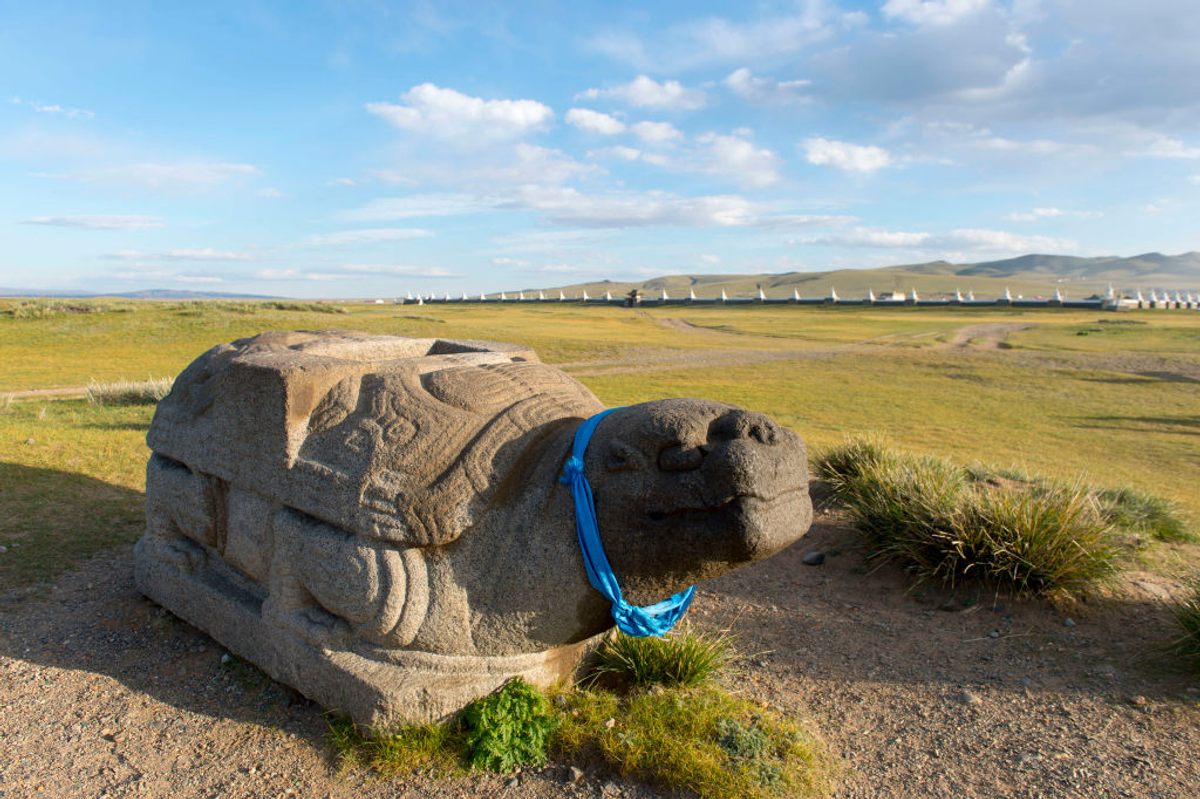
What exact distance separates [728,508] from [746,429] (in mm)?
331

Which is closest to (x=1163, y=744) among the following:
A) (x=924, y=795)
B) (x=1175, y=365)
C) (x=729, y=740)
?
(x=924, y=795)

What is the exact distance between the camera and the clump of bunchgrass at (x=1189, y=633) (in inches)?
164

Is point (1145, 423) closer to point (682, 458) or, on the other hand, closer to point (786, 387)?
point (786, 387)

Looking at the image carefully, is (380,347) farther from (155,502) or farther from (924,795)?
(924,795)

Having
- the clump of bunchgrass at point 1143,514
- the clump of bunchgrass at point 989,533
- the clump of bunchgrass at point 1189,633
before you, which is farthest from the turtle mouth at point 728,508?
the clump of bunchgrass at point 1143,514

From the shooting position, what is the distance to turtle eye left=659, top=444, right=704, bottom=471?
10.1 feet

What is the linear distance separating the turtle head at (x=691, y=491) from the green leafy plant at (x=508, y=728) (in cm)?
69

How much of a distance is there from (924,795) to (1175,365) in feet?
73.3

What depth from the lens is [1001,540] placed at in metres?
5.08

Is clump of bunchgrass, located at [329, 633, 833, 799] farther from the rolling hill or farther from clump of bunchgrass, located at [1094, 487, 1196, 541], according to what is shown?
the rolling hill

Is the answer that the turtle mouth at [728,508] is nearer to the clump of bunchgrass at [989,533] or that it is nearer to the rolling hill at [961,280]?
the clump of bunchgrass at [989,533]

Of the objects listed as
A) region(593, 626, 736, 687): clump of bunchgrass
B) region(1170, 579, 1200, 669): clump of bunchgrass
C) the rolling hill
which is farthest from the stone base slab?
the rolling hill

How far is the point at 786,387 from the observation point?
17438 millimetres

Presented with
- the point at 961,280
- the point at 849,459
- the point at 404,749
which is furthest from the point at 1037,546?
the point at 961,280
